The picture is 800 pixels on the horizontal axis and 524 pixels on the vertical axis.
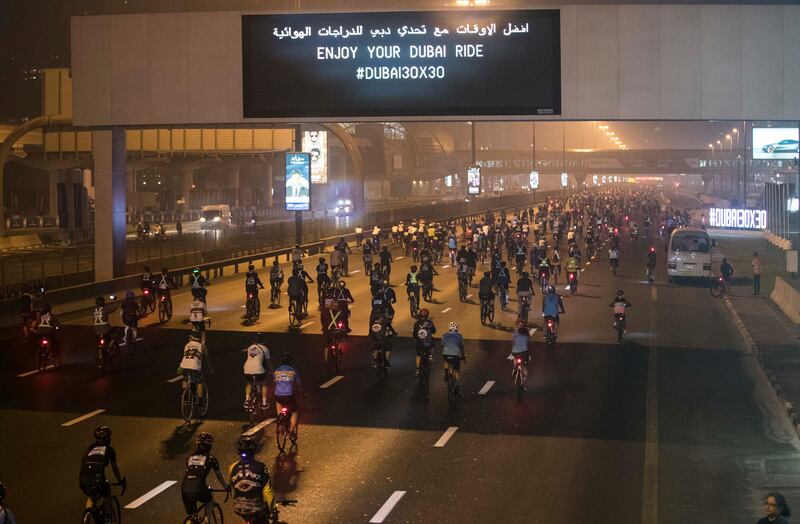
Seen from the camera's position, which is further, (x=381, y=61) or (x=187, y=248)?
(x=187, y=248)

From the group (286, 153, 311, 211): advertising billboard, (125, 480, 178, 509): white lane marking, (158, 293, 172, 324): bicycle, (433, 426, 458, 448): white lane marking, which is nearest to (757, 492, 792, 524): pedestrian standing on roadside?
(125, 480, 178, 509): white lane marking

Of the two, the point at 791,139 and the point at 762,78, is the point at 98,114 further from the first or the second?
the point at 791,139

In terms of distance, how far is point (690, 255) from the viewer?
44.4 m

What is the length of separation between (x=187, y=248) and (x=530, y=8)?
30509 mm

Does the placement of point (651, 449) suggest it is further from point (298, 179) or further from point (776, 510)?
point (298, 179)

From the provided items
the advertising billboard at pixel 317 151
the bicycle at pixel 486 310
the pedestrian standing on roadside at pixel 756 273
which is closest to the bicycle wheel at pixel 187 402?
the bicycle at pixel 486 310

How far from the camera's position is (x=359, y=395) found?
20.8 meters

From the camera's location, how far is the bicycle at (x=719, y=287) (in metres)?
39.8

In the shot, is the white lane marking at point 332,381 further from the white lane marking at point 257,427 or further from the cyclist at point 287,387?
the cyclist at point 287,387

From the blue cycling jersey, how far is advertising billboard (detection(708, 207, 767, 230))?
74.4 metres

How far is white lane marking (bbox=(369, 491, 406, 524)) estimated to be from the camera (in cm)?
1241

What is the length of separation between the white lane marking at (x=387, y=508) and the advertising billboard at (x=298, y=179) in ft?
136

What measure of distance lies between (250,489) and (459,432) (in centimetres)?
781

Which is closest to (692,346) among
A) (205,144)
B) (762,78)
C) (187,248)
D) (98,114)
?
(762,78)
